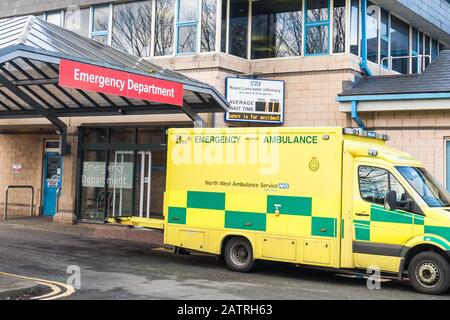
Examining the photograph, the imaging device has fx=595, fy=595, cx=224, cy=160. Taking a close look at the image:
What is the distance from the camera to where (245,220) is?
11.1 meters

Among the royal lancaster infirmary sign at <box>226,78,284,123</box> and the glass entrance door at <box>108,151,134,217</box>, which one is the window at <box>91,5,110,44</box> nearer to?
the glass entrance door at <box>108,151,134,217</box>

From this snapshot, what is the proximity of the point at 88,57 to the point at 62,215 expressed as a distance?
782 cm

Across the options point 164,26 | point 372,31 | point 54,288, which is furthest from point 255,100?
point 54,288

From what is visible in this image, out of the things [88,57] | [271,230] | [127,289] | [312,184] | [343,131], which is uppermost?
[88,57]

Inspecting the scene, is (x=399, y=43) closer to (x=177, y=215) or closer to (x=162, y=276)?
(x=177, y=215)

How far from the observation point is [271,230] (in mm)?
10766

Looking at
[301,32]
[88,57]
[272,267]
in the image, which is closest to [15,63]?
[88,57]

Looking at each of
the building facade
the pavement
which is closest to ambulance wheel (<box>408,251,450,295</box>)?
the building facade

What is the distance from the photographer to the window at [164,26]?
17.1 metres

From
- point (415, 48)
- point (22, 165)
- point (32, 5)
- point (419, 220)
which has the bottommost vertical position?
point (419, 220)

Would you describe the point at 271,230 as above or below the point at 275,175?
below

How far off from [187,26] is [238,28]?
4.80ft

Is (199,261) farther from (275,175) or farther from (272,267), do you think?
(275,175)

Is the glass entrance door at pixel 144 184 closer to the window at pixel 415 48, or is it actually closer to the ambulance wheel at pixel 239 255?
the ambulance wheel at pixel 239 255
